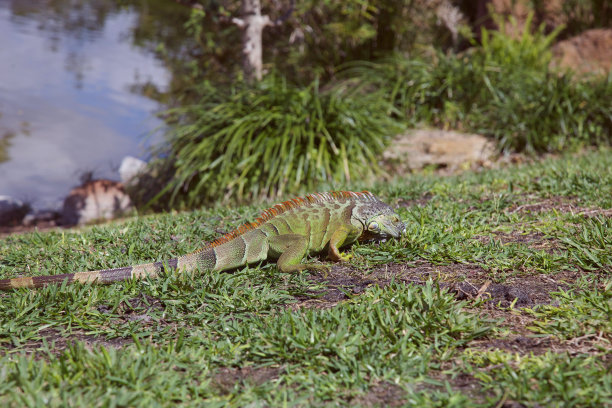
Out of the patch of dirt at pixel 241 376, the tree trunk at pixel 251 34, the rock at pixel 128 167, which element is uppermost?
the tree trunk at pixel 251 34

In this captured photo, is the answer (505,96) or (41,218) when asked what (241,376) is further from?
(41,218)

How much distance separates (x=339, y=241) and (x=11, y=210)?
26.2 ft

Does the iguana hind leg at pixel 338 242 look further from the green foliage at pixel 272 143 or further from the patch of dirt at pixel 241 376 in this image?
the green foliage at pixel 272 143

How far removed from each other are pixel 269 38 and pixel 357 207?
26.8 ft

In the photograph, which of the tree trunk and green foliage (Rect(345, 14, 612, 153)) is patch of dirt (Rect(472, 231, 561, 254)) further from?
the tree trunk

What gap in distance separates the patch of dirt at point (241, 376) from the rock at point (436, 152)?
18.0ft

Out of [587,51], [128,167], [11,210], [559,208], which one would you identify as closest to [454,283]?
[559,208]

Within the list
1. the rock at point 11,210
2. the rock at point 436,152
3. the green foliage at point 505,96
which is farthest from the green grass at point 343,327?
the rock at point 11,210

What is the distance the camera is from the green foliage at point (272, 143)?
6816mm

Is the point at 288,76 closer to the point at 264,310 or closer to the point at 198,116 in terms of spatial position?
the point at 198,116

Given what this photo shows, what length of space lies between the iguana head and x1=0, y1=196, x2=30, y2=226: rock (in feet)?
24.9

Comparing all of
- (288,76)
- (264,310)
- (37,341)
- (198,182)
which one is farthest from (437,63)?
(37,341)

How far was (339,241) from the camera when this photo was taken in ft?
10.7

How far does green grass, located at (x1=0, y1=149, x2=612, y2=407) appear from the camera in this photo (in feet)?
6.90
